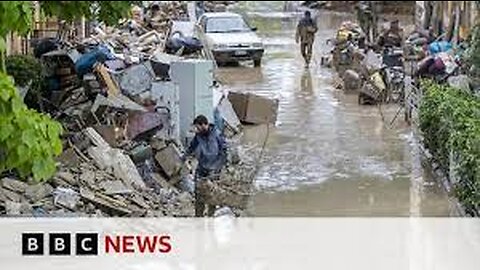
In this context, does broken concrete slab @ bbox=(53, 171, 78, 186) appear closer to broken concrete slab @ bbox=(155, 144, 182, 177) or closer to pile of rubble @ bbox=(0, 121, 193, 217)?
pile of rubble @ bbox=(0, 121, 193, 217)

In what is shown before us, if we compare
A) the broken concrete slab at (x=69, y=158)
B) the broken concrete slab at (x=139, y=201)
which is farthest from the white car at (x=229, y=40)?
the broken concrete slab at (x=139, y=201)

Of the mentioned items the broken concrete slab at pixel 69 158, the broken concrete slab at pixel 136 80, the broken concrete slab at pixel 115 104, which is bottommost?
the broken concrete slab at pixel 69 158

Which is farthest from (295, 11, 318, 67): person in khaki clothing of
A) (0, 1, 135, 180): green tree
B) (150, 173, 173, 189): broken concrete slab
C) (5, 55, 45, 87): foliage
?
(0, 1, 135, 180): green tree

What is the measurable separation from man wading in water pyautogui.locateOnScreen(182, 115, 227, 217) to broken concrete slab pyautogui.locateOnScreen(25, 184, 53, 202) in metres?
1.72

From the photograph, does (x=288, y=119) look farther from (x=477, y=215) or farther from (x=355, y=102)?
(x=477, y=215)

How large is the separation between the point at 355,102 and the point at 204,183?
9.69 meters

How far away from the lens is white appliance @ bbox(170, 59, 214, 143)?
1516 cm

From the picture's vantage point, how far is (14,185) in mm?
11070

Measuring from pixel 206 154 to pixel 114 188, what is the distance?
1.58 metres

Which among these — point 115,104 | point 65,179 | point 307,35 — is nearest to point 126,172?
point 65,179

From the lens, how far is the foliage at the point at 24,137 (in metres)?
5.39

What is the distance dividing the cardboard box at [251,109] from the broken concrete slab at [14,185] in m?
6.83

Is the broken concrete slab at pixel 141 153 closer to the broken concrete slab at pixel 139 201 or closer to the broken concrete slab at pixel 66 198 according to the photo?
the broken concrete slab at pixel 139 201

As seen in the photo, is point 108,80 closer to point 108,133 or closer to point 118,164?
point 108,133
